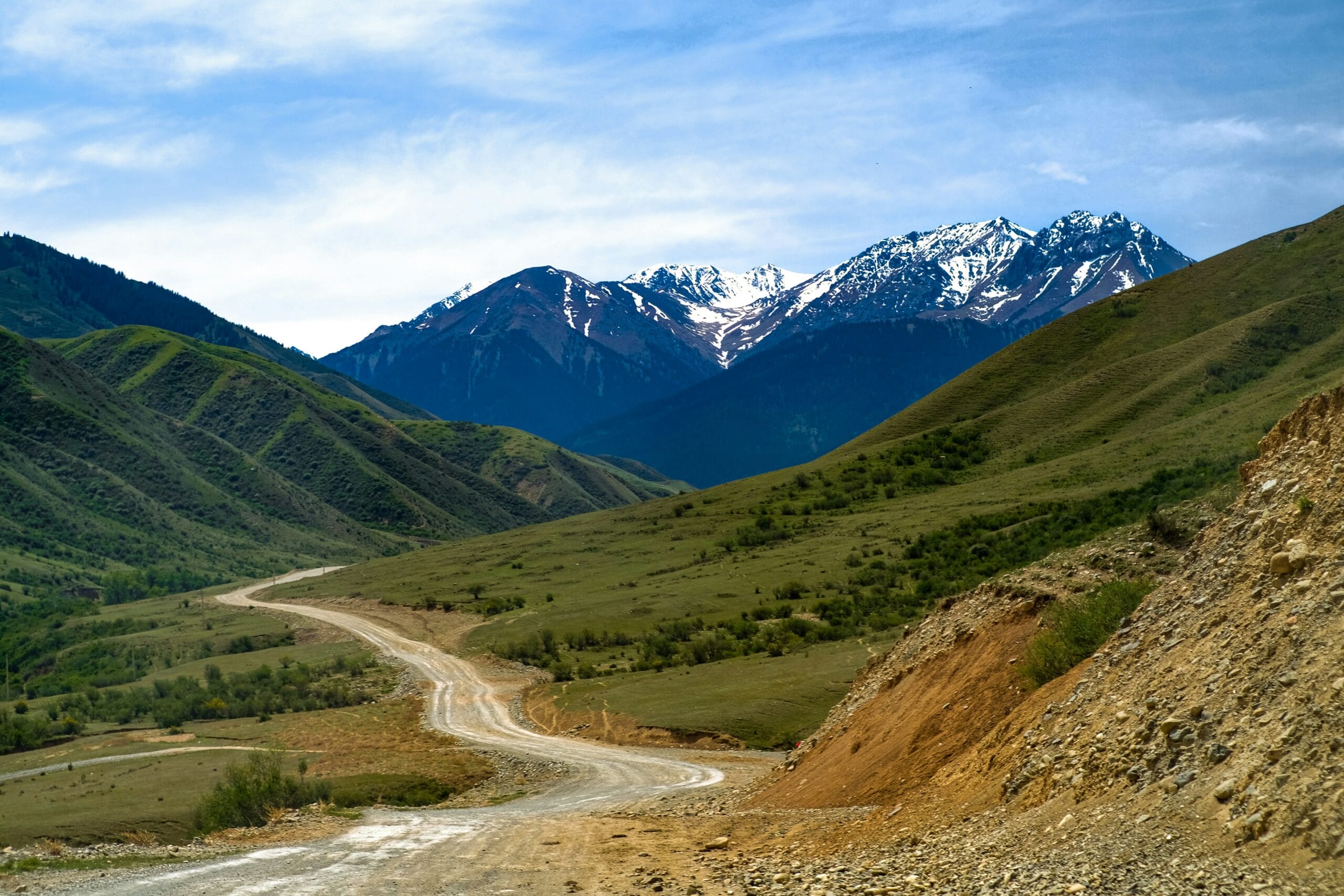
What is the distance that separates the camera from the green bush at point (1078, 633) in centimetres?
1803

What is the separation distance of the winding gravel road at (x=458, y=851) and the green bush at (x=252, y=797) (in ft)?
11.9

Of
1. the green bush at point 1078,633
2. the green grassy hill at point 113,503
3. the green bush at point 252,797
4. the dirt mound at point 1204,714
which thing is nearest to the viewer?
the dirt mound at point 1204,714

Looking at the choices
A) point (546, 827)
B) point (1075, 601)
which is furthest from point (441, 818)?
point (1075, 601)

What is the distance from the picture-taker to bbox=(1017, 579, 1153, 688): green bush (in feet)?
59.2

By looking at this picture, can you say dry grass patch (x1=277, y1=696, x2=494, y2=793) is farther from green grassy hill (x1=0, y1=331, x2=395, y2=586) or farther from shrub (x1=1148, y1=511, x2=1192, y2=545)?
green grassy hill (x1=0, y1=331, x2=395, y2=586)

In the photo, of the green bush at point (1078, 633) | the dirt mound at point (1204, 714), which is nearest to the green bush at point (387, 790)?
the dirt mound at point (1204, 714)

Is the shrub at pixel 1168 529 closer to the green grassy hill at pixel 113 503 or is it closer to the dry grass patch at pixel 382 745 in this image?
the dry grass patch at pixel 382 745

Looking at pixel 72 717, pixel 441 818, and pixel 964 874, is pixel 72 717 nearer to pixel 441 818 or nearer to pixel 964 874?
pixel 441 818

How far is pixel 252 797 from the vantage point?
28750mm

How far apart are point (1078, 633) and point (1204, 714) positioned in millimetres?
6889

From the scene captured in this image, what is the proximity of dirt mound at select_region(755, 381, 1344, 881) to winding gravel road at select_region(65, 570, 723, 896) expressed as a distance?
5.52 metres

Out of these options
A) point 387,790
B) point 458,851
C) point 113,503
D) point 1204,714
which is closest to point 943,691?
point 1204,714

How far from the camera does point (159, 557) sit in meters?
153

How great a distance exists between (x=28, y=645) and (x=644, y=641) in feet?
213
